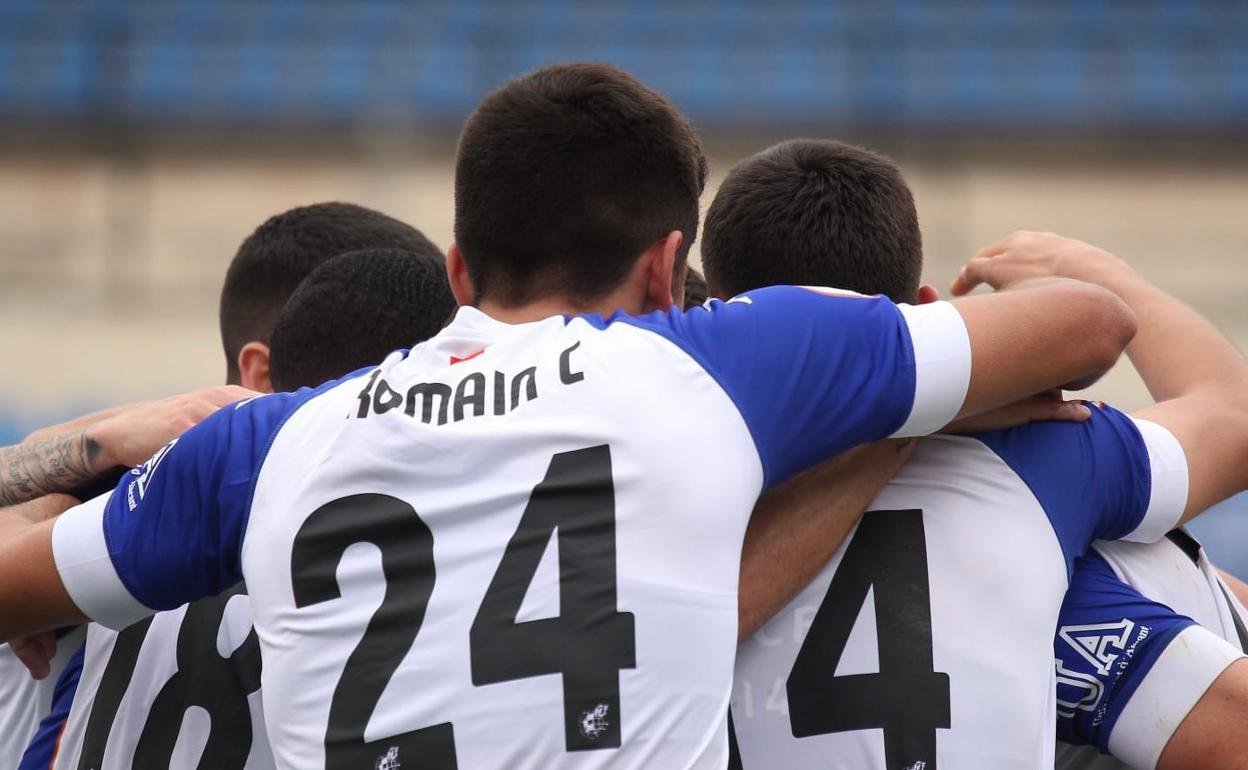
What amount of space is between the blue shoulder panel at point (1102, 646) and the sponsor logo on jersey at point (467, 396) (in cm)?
94

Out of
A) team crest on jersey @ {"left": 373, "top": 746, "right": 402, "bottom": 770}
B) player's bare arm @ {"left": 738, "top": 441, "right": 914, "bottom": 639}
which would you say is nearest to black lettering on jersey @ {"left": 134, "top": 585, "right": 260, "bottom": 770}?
team crest on jersey @ {"left": 373, "top": 746, "right": 402, "bottom": 770}

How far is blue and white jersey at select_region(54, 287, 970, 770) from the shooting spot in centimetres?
198

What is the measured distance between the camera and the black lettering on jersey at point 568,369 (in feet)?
6.86

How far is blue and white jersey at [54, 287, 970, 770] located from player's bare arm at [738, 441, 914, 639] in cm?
12

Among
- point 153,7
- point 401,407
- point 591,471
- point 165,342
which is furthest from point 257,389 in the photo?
A: point 153,7

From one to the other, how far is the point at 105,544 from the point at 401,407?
21.6 inches

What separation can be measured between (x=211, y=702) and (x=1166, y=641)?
162 cm

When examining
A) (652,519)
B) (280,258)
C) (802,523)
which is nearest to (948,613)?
(802,523)

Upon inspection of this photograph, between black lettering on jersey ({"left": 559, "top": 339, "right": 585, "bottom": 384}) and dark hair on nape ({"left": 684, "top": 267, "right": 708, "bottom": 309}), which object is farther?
dark hair on nape ({"left": 684, "top": 267, "right": 708, "bottom": 309})

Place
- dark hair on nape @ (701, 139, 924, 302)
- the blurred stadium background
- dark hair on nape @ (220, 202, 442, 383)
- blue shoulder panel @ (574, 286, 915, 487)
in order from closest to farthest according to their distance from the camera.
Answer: blue shoulder panel @ (574, 286, 915, 487)
dark hair on nape @ (701, 139, 924, 302)
dark hair on nape @ (220, 202, 442, 383)
the blurred stadium background

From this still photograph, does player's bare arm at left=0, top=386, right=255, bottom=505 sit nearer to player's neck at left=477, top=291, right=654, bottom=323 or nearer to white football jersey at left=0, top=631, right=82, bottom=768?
white football jersey at left=0, top=631, right=82, bottom=768

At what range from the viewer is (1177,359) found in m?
2.70

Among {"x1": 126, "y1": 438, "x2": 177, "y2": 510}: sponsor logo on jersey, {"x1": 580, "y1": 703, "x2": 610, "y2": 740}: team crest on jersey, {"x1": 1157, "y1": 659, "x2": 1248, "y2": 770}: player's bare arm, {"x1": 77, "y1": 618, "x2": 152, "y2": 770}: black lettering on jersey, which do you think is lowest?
{"x1": 77, "y1": 618, "x2": 152, "y2": 770}: black lettering on jersey

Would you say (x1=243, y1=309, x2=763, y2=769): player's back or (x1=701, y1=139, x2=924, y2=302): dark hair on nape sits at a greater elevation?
(x1=701, y1=139, x2=924, y2=302): dark hair on nape
